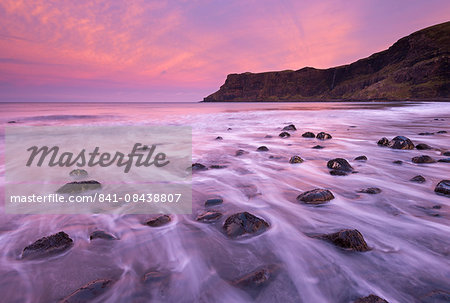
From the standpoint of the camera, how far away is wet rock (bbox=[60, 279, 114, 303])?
1.58 metres

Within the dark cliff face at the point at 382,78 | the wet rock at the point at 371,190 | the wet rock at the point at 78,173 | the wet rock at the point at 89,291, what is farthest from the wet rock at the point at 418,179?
the dark cliff face at the point at 382,78

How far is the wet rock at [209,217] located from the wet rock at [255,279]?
95cm

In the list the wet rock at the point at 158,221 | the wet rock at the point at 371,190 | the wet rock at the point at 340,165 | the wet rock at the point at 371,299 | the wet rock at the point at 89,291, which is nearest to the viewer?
the wet rock at the point at 371,299

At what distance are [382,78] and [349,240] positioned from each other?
138942mm

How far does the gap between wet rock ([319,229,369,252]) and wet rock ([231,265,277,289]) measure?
0.77 metres

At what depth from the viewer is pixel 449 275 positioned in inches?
69.7

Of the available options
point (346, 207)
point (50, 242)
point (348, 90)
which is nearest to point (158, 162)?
point (50, 242)

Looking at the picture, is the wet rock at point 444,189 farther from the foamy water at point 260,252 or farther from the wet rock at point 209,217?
the wet rock at point 209,217

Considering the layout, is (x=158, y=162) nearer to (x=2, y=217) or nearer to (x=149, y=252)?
(x=2, y=217)

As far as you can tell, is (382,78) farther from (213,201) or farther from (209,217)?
(209,217)

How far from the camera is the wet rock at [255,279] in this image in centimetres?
171

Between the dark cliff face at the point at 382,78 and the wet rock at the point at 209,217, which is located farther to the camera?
the dark cliff face at the point at 382,78

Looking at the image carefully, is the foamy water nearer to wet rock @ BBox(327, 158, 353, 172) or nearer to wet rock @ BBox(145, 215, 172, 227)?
wet rock @ BBox(145, 215, 172, 227)

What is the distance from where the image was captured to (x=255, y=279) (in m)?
1.75
